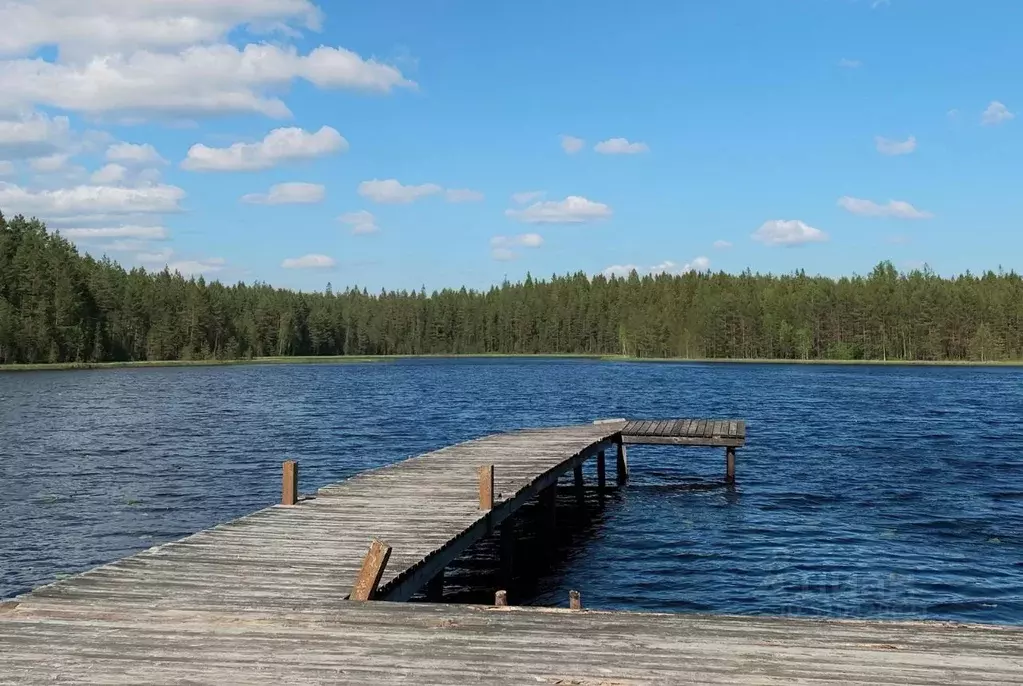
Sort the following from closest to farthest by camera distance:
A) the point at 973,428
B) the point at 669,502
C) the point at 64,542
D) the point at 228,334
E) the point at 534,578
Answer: the point at 534,578 < the point at 64,542 < the point at 669,502 < the point at 973,428 < the point at 228,334

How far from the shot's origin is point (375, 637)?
392 inches

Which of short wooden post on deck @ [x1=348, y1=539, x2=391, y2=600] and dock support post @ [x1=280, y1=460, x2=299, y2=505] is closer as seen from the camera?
short wooden post on deck @ [x1=348, y1=539, x2=391, y2=600]

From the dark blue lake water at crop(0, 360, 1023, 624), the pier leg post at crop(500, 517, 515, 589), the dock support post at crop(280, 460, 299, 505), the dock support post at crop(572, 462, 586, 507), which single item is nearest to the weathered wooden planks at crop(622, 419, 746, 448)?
the dark blue lake water at crop(0, 360, 1023, 624)

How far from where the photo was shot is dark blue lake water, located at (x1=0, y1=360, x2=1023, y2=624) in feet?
66.7

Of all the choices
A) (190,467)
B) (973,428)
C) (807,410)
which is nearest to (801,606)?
(190,467)

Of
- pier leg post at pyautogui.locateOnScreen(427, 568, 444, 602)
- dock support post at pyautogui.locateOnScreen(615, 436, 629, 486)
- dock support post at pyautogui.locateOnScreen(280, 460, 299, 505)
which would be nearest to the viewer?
pier leg post at pyautogui.locateOnScreen(427, 568, 444, 602)

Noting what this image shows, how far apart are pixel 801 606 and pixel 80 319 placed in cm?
13987

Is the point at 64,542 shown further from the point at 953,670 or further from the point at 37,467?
the point at 953,670

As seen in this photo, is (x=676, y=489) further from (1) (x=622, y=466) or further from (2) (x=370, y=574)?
(2) (x=370, y=574)

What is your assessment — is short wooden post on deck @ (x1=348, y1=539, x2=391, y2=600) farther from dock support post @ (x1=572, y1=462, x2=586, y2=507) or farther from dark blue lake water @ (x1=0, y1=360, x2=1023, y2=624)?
dock support post @ (x1=572, y1=462, x2=586, y2=507)

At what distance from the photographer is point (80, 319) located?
13725 cm

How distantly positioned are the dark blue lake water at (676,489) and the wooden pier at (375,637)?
8.17 m

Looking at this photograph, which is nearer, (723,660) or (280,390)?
(723,660)

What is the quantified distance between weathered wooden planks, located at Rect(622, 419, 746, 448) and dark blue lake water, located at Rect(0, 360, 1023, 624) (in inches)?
73.3
